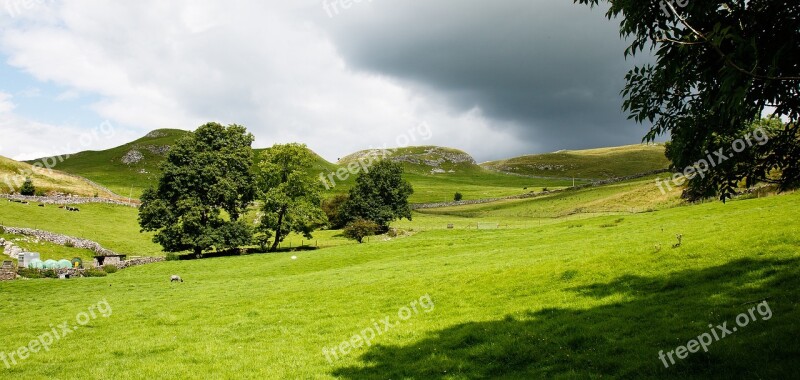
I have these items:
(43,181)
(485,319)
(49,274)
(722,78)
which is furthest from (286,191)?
(43,181)

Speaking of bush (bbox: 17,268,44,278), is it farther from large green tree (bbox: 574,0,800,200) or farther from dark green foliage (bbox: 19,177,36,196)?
dark green foliage (bbox: 19,177,36,196)

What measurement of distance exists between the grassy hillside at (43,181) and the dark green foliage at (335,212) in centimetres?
6120

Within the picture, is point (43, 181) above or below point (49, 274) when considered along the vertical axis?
above

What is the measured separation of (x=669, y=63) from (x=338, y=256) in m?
45.3

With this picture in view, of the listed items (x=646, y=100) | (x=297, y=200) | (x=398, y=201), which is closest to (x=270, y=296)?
(x=646, y=100)

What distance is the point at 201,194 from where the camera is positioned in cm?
6088

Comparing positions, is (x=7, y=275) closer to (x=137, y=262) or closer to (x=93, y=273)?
(x=93, y=273)
